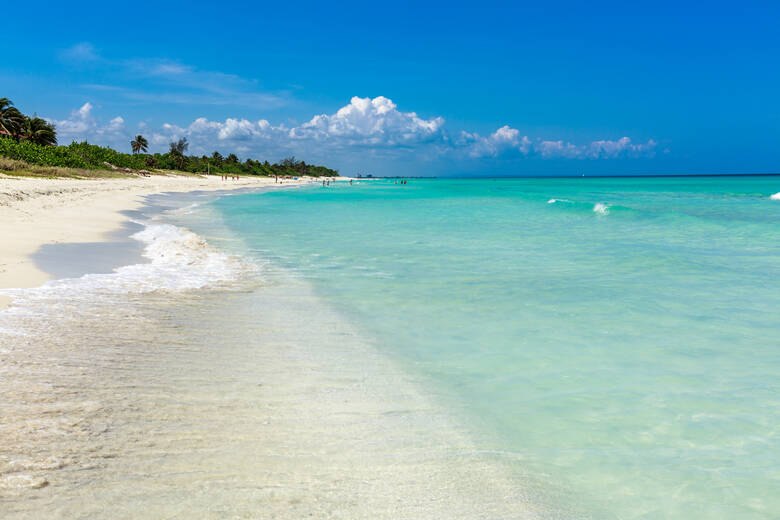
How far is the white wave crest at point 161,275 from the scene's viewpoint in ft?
23.1

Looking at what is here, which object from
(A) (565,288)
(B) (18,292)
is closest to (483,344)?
(A) (565,288)

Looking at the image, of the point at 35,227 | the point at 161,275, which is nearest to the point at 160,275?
the point at 161,275

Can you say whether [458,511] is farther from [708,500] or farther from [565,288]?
[565,288]

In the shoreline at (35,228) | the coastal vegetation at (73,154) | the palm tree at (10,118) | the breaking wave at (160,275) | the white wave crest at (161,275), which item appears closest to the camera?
the breaking wave at (160,275)

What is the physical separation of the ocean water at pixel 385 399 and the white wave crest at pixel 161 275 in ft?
0.26

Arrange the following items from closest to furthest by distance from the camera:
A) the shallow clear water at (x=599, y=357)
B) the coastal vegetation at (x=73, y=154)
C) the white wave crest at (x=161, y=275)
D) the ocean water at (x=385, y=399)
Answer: the ocean water at (x=385, y=399) → the shallow clear water at (x=599, y=357) → the white wave crest at (x=161, y=275) → the coastal vegetation at (x=73, y=154)

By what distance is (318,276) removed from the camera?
9906mm

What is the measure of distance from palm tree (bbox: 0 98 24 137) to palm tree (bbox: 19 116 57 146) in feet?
2.57

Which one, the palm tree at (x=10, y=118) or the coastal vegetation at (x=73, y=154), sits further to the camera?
the palm tree at (x=10, y=118)

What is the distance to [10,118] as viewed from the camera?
67.7 metres

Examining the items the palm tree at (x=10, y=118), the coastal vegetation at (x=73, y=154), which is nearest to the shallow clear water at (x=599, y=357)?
the coastal vegetation at (x=73, y=154)

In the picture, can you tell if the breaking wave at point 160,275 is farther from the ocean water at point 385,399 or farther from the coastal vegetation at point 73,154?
the coastal vegetation at point 73,154

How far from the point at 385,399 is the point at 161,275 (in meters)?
6.11

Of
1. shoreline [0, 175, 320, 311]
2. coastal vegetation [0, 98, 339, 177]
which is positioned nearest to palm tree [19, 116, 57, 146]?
coastal vegetation [0, 98, 339, 177]
